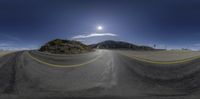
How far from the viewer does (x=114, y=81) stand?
426 inches

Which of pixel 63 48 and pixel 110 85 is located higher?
pixel 63 48

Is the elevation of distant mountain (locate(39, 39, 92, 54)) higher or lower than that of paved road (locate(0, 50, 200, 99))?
higher

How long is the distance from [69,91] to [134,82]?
11.2 feet

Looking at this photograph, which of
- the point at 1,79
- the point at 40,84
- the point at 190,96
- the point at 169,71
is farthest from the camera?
the point at 169,71

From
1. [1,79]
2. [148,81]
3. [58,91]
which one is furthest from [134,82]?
[1,79]

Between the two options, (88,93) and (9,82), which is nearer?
(88,93)

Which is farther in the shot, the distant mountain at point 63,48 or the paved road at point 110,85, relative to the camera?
the distant mountain at point 63,48

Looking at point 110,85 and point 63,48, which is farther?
point 63,48

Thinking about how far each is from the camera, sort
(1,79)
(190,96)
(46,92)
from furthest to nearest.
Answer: (1,79) < (46,92) < (190,96)

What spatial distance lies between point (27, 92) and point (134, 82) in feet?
16.7

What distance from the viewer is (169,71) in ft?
41.2

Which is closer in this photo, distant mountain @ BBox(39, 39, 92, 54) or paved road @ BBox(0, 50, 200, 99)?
paved road @ BBox(0, 50, 200, 99)

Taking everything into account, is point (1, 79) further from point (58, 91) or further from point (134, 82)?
point (134, 82)

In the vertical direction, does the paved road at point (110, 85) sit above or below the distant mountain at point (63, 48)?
below
